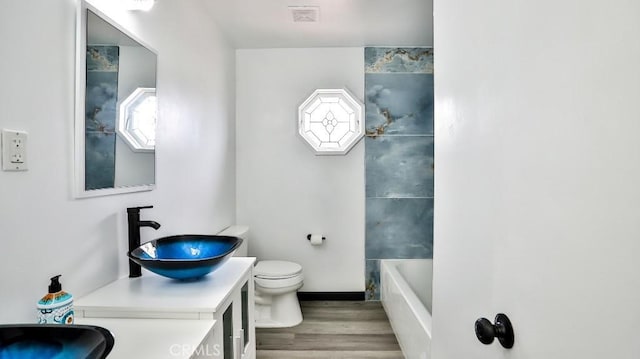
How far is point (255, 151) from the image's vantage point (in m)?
3.41

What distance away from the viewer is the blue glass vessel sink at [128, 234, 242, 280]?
1337mm

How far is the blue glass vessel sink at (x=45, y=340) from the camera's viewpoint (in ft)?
2.48

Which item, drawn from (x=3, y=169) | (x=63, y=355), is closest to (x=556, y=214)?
(x=63, y=355)

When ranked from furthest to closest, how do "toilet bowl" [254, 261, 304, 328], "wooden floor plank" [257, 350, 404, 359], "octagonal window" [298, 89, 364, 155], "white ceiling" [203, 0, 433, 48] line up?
"octagonal window" [298, 89, 364, 155]
"toilet bowl" [254, 261, 304, 328]
"white ceiling" [203, 0, 433, 48]
"wooden floor plank" [257, 350, 404, 359]

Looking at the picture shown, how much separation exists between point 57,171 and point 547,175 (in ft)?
4.68

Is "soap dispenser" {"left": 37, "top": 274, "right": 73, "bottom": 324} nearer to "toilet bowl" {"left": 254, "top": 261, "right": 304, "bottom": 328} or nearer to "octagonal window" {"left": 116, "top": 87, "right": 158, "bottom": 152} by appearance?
"octagonal window" {"left": 116, "top": 87, "right": 158, "bottom": 152}

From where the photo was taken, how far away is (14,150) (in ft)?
3.29

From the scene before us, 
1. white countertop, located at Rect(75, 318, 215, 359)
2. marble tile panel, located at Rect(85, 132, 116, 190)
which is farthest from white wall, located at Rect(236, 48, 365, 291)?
white countertop, located at Rect(75, 318, 215, 359)

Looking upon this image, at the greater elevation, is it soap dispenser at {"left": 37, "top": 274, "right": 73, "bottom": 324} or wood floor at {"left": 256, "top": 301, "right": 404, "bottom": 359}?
soap dispenser at {"left": 37, "top": 274, "right": 73, "bottom": 324}

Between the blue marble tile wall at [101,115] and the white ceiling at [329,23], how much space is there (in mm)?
1361

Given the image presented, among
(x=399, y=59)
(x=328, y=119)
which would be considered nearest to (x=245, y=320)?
(x=328, y=119)

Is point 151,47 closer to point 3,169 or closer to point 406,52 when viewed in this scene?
point 3,169

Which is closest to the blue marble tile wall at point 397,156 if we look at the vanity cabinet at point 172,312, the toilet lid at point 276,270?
the toilet lid at point 276,270

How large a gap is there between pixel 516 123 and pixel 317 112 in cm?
280
